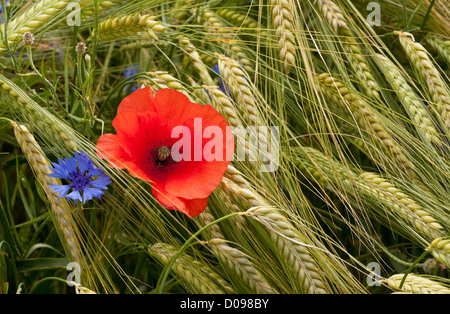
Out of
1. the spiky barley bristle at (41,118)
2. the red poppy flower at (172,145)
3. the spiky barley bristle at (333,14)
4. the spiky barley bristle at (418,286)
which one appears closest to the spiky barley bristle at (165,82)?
the red poppy flower at (172,145)

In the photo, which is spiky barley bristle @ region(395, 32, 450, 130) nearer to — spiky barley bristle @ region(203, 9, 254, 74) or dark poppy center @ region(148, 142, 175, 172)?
spiky barley bristle @ region(203, 9, 254, 74)

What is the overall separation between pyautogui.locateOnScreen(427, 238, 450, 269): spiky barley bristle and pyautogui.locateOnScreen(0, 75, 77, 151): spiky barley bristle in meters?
0.48

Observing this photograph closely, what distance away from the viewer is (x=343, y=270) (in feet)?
1.94

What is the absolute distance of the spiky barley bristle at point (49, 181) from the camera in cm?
62

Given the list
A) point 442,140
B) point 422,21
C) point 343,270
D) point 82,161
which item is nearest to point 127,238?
point 82,161

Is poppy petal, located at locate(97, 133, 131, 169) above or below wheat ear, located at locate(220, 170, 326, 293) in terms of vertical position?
above

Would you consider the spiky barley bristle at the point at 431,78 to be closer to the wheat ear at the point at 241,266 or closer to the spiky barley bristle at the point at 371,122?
the spiky barley bristle at the point at 371,122

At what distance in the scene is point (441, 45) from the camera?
0.84 m

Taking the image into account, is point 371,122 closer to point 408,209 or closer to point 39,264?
point 408,209

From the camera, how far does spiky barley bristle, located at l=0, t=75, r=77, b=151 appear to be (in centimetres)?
64

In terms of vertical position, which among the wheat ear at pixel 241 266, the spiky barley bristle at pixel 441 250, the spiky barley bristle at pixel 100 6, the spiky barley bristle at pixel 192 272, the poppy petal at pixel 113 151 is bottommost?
the spiky barley bristle at pixel 192 272

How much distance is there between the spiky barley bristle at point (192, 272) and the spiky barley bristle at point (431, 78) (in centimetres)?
43

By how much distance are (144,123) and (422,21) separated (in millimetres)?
599

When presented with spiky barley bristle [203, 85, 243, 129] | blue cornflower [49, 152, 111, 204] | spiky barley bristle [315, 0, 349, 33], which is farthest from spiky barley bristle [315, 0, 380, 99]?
blue cornflower [49, 152, 111, 204]
